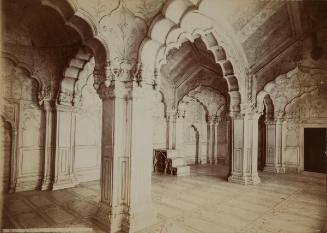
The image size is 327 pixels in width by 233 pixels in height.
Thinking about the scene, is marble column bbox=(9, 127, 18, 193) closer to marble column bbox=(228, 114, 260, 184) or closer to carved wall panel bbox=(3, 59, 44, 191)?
carved wall panel bbox=(3, 59, 44, 191)

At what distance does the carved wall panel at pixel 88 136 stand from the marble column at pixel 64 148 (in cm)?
32

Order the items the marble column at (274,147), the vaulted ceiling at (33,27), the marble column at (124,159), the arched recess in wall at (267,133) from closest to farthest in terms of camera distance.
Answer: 1. the marble column at (124,159)
2. the vaulted ceiling at (33,27)
3. the marble column at (274,147)
4. the arched recess in wall at (267,133)

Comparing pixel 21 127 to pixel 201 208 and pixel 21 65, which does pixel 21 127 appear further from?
pixel 201 208

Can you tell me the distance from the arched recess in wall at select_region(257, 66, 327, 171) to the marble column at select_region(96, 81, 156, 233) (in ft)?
27.2

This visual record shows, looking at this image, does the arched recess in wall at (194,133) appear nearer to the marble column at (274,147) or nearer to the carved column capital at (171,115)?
the carved column capital at (171,115)

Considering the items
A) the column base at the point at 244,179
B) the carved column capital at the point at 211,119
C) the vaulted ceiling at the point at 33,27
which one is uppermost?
the vaulted ceiling at the point at 33,27

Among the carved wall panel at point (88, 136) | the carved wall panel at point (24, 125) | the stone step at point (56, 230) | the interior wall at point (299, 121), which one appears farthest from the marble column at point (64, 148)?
the interior wall at point (299, 121)

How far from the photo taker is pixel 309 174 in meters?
11.3

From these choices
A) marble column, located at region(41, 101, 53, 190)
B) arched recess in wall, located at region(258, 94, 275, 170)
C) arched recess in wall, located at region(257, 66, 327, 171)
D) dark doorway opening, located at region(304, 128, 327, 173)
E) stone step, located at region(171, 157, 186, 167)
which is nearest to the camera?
marble column, located at region(41, 101, 53, 190)

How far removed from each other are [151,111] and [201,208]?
8.59 ft

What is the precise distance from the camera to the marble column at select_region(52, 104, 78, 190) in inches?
295

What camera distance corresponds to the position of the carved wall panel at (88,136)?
838cm

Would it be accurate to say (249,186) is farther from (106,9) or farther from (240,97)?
(106,9)

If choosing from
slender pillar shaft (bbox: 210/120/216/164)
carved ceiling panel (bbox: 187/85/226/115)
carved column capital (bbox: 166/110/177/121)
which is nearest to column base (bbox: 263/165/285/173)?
slender pillar shaft (bbox: 210/120/216/164)
